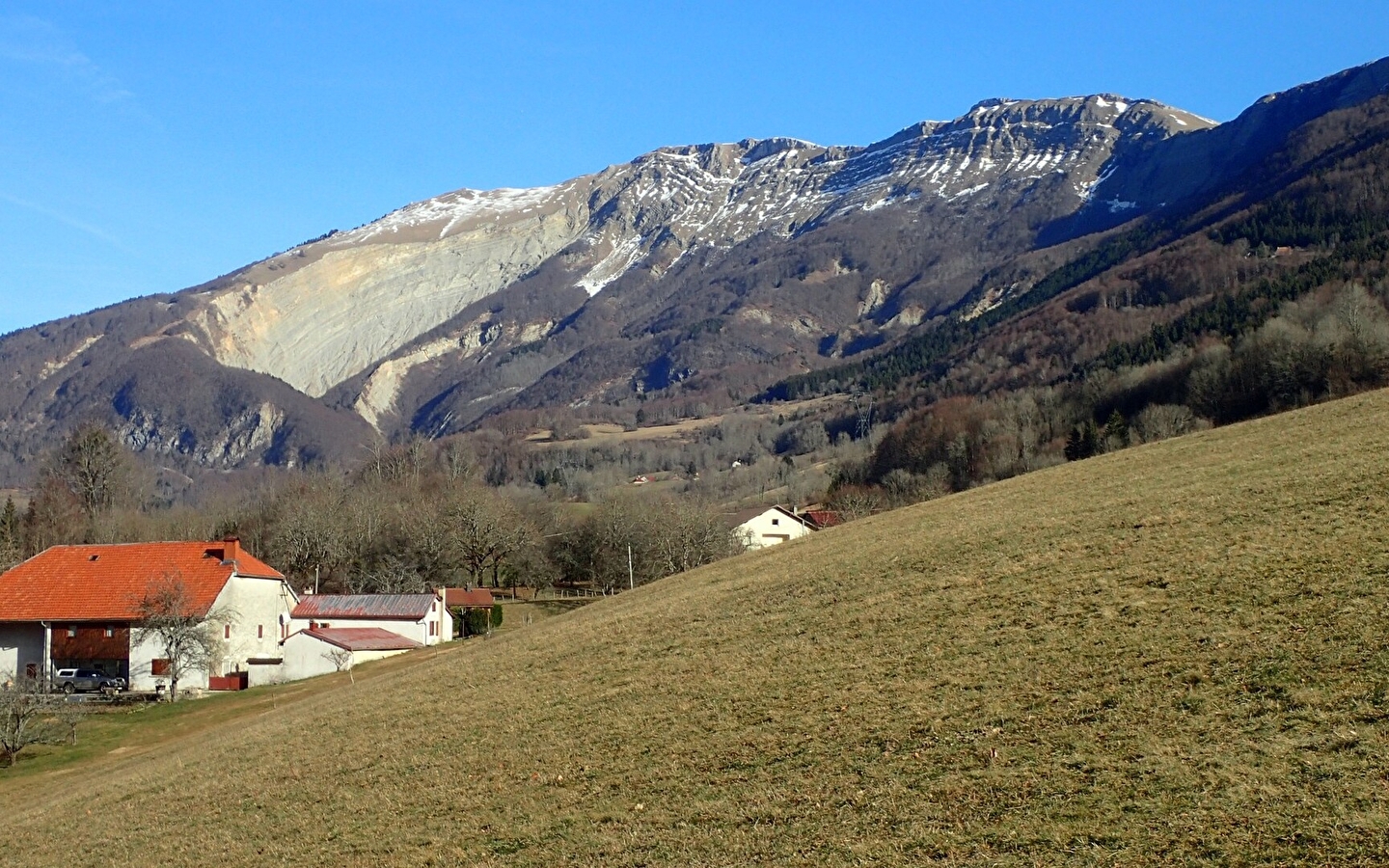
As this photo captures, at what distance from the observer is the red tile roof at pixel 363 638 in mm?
65800

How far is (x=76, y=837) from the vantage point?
→ 27031mm

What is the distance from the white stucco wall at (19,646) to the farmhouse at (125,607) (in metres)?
0.06

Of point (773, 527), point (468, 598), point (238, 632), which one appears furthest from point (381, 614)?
point (773, 527)

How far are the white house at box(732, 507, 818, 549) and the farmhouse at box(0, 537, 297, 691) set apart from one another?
5910 cm

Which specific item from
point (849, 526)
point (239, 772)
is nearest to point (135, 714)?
point (239, 772)

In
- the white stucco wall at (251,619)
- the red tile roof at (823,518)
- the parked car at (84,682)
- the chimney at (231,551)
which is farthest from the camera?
the red tile roof at (823,518)

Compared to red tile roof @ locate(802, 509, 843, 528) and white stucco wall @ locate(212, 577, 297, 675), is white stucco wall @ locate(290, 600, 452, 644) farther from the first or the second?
red tile roof @ locate(802, 509, 843, 528)

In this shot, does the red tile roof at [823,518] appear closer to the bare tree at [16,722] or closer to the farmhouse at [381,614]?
the farmhouse at [381,614]

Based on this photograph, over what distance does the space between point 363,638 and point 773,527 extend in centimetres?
6443

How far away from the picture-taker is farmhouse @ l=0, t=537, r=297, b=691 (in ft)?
225

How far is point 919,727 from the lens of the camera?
20.5 m

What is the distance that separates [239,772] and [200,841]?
640cm

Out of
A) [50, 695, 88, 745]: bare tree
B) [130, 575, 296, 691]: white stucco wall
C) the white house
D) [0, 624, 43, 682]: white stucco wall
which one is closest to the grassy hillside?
[50, 695, 88, 745]: bare tree

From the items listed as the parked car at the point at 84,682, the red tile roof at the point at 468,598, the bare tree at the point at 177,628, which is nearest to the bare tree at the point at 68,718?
the bare tree at the point at 177,628
